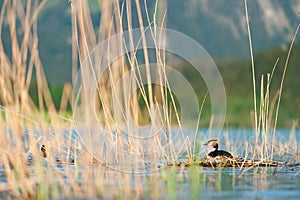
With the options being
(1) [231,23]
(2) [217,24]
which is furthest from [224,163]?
(1) [231,23]

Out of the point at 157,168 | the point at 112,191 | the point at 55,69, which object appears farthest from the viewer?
the point at 55,69

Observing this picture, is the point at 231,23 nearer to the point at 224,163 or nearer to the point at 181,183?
the point at 224,163

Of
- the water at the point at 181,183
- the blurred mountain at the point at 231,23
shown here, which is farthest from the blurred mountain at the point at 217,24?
the water at the point at 181,183

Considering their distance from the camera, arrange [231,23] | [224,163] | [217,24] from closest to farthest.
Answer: [224,163] < [217,24] < [231,23]

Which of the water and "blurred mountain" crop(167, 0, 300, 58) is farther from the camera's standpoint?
"blurred mountain" crop(167, 0, 300, 58)

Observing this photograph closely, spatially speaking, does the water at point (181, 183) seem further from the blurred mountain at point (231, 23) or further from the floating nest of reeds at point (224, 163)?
the blurred mountain at point (231, 23)

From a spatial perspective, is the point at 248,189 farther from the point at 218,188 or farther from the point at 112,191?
the point at 112,191

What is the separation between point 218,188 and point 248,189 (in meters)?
0.31

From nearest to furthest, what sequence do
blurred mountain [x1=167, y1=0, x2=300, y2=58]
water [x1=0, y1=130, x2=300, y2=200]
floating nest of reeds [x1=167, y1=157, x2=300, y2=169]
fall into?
water [x1=0, y1=130, x2=300, y2=200] < floating nest of reeds [x1=167, y1=157, x2=300, y2=169] < blurred mountain [x1=167, y1=0, x2=300, y2=58]

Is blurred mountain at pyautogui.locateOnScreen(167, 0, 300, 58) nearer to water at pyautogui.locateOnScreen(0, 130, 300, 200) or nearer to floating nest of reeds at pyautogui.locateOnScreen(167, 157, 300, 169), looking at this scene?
floating nest of reeds at pyautogui.locateOnScreen(167, 157, 300, 169)

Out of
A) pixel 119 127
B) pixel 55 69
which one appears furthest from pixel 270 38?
pixel 119 127

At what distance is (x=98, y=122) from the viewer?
27.6ft

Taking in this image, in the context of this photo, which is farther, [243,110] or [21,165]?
[243,110]

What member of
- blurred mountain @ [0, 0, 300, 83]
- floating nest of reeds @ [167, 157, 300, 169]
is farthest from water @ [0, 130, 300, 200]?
blurred mountain @ [0, 0, 300, 83]
